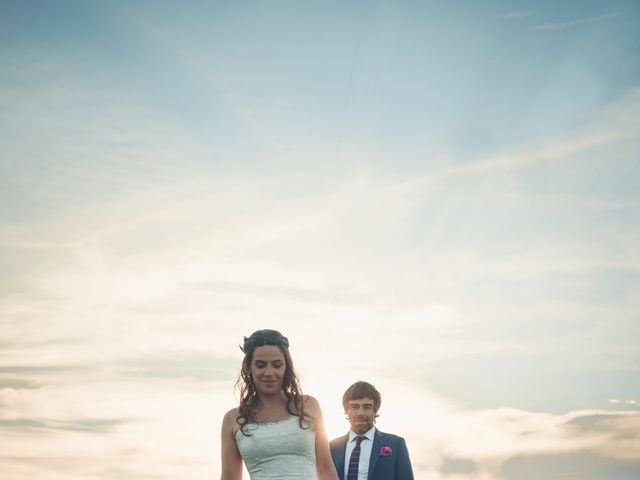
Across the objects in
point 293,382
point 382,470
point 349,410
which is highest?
point 349,410

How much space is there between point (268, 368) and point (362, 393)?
5.95 meters

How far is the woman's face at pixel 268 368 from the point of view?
6.81m

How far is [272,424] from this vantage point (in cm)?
683

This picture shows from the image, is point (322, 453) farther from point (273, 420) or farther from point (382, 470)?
point (382, 470)

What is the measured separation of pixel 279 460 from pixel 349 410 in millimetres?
5947

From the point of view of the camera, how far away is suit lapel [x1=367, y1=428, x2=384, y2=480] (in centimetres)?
1202

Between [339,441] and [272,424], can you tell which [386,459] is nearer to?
[339,441]

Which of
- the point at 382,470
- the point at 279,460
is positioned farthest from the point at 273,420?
the point at 382,470

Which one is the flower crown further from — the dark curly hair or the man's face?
the man's face

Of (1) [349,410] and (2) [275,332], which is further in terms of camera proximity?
(1) [349,410]

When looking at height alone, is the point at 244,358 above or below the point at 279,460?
above

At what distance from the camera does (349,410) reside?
12500 mm

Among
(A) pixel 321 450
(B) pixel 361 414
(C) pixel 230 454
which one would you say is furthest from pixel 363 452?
(C) pixel 230 454

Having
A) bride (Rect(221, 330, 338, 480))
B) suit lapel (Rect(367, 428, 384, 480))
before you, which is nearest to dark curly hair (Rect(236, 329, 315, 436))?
bride (Rect(221, 330, 338, 480))
